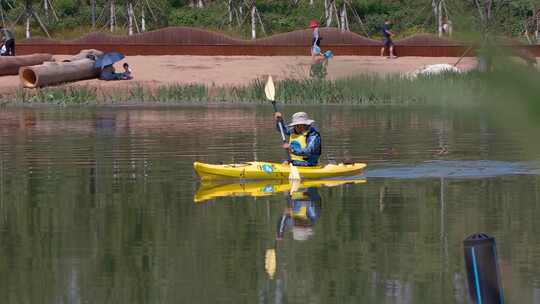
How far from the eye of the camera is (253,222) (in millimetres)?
14398

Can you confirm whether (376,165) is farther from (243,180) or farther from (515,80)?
(515,80)

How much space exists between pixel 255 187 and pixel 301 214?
3667mm

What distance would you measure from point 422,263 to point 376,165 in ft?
37.7

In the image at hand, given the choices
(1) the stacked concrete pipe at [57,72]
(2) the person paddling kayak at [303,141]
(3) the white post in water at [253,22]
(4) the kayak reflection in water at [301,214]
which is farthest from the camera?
(3) the white post in water at [253,22]

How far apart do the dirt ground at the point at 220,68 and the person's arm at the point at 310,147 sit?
81.1 feet

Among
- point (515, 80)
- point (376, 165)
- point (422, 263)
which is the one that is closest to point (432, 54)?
point (376, 165)

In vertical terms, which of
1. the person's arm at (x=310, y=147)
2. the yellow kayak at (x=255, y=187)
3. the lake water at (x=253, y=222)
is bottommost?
the yellow kayak at (x=255, y=187)

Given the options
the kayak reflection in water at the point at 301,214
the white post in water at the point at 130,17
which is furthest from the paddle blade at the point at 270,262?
the white post in water at the point at 130,17

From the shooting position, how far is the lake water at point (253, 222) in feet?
30.9

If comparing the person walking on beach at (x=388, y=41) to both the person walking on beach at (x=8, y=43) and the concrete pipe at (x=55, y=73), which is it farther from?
the person walking on beach at (x=8, y=43)

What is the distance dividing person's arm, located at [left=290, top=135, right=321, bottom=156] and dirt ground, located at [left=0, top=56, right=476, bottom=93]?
24.7 meters

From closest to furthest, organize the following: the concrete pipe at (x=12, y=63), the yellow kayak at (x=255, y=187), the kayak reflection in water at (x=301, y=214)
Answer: the kayak reflection in water at (x=301, y=214)
the yellow kayak at (x=255, y=187)
the concrete pipe at (x=12, y=63)

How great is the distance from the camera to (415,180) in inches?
775

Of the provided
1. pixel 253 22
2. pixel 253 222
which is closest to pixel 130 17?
pixel 253 22
